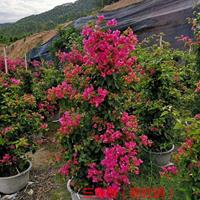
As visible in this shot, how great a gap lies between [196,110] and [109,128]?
235 centimetres

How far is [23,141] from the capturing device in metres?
2.94

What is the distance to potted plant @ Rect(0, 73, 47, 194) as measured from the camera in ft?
10.0

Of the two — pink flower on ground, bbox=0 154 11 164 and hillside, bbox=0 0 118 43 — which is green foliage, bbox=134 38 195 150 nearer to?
pink flower on ground, bbox=0 154 11 164

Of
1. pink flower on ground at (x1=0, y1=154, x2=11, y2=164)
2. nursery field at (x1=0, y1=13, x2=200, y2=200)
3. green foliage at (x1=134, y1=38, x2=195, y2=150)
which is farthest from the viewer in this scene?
green foliage at (x1=134, y1=38, x2=195, y2=150)

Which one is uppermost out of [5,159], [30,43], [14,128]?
[30,43]

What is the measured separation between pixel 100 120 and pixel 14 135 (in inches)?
47.9

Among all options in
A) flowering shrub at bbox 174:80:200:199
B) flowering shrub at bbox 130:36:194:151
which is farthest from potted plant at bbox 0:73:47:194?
flowering shrub at bbox 174:80:200:199

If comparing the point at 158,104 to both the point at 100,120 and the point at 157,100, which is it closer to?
the point at 157,100

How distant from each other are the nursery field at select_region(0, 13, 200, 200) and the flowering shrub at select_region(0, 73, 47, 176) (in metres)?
0.01

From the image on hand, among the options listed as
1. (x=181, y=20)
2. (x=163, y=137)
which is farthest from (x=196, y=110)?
(x=181, y=20)

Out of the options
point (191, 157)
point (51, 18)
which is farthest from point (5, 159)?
point (51, 18)

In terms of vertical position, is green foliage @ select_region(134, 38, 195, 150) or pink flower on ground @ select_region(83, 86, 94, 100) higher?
pink flower on ground @ select_region(83, 86, 94, 100)

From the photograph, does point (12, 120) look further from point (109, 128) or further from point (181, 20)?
point (181, 20)

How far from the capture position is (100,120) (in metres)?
2.50
